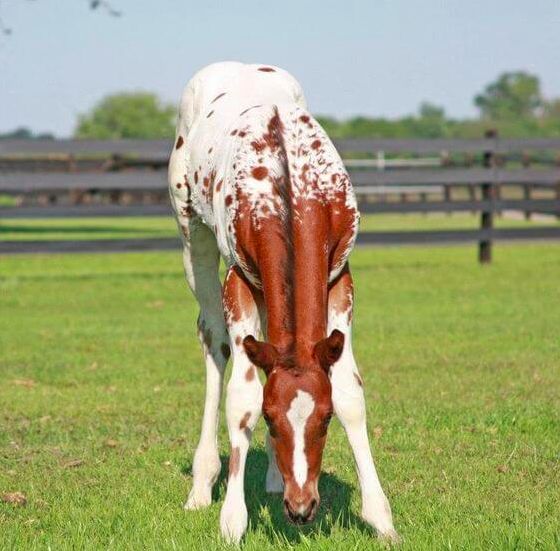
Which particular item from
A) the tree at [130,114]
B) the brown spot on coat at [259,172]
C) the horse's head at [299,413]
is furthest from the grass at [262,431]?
the tree at [130,114]

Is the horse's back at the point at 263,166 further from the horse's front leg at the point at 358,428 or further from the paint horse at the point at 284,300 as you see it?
the horse's front leg at the point at 358,428

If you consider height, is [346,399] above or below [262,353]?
below

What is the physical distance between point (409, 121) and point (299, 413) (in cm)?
11175

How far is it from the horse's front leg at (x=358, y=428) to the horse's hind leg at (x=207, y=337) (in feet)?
3.67

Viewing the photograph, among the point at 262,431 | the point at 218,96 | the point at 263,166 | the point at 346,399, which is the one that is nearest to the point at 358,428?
the point at 346,399

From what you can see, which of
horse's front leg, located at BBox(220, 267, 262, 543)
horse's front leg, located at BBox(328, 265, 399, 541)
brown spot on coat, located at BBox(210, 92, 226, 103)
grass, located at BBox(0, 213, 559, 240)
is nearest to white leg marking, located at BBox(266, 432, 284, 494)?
horse's front leg, located at BBox(220, 267, 262, 543)

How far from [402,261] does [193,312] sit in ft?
23.9

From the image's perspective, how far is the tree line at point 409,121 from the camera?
97562 millimetres

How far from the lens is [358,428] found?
202 inches

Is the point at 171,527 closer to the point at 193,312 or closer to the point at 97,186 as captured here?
the point at 193,312

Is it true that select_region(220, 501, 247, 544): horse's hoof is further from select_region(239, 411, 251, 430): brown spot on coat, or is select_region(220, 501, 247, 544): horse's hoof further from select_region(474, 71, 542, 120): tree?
select_region(474, 71, 542, 120): tree

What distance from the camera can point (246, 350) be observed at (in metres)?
4.77

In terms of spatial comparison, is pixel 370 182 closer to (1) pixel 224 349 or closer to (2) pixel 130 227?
(1) pixel 224 349

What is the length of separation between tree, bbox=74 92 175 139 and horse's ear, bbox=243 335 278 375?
108217 millimetres
